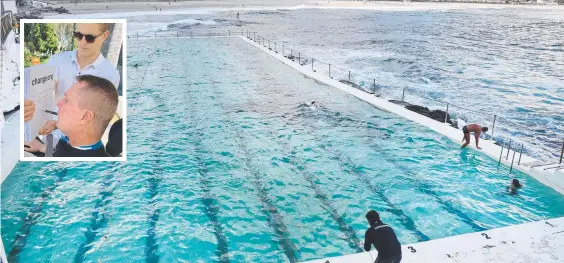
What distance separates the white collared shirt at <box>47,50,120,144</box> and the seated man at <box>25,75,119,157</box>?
0.04 metres

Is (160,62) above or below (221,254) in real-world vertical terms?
above

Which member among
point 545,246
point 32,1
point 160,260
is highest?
point 32,1

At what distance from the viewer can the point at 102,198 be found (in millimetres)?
9500

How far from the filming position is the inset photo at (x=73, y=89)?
4465 millimetres

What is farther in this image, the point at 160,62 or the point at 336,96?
the point at 160,62

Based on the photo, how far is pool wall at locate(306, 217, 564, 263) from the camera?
699 centimetres

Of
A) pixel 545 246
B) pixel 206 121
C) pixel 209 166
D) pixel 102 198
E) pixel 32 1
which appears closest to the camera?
pixel 545 246

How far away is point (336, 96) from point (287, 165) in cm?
800

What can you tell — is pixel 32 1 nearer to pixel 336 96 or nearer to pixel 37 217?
pixel 336 96

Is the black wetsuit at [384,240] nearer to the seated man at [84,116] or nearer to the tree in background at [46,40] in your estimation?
the seated man at [84,116]

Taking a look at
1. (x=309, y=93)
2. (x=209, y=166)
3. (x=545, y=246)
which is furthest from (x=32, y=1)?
(x=545, y=246)

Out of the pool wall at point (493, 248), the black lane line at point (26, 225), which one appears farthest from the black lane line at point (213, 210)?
the black lane line at point (26, 225)

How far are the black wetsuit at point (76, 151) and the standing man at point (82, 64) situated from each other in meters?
0.43

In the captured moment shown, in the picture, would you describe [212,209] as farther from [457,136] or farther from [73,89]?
[457,136]
